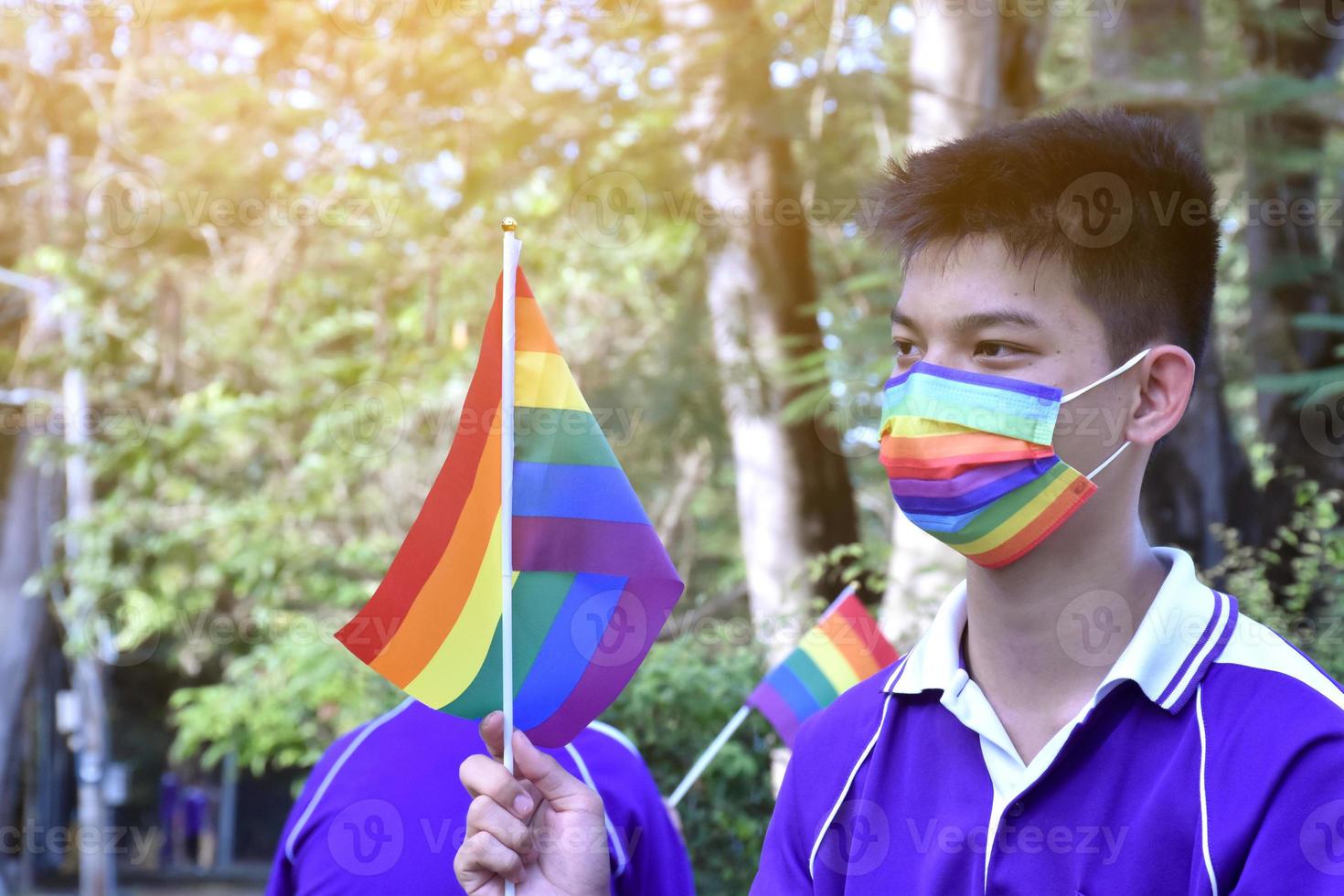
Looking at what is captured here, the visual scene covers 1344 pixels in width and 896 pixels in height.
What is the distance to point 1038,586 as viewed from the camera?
2.10 meters

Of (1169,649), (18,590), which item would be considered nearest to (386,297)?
(1169,649)

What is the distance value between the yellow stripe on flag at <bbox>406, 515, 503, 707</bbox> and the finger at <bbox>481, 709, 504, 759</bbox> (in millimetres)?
109

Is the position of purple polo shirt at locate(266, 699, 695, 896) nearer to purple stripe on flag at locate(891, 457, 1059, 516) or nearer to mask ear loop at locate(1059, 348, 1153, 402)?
purple stripe on flag at locate(891, 457, 1059, 516)

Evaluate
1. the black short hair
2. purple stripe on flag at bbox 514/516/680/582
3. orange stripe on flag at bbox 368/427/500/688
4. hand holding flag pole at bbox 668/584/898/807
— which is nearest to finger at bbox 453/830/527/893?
orange stripe on flag at bbox 368/427/500/688

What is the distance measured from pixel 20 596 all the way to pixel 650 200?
1626 cm

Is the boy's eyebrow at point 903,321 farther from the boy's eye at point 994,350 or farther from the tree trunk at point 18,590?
the tree trunk at point 18,590

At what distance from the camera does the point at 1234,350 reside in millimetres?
9484

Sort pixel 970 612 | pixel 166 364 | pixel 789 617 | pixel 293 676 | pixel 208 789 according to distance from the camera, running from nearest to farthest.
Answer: pixel 970 612 → pixel 789 617 → pixel 293 676 → pixel 166 364 → pixel 208 789

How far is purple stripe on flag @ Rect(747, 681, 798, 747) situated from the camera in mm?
4145

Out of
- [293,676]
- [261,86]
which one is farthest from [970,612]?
[261,86]

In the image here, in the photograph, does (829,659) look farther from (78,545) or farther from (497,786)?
(78,545)

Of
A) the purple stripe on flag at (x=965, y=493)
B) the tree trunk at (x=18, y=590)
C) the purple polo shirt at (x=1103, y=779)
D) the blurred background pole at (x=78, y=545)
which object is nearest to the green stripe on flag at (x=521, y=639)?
the purple polo shirt at (x=1103, y=779)

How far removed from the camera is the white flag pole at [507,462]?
227cm

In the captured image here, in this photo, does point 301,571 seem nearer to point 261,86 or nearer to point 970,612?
point 261,86
